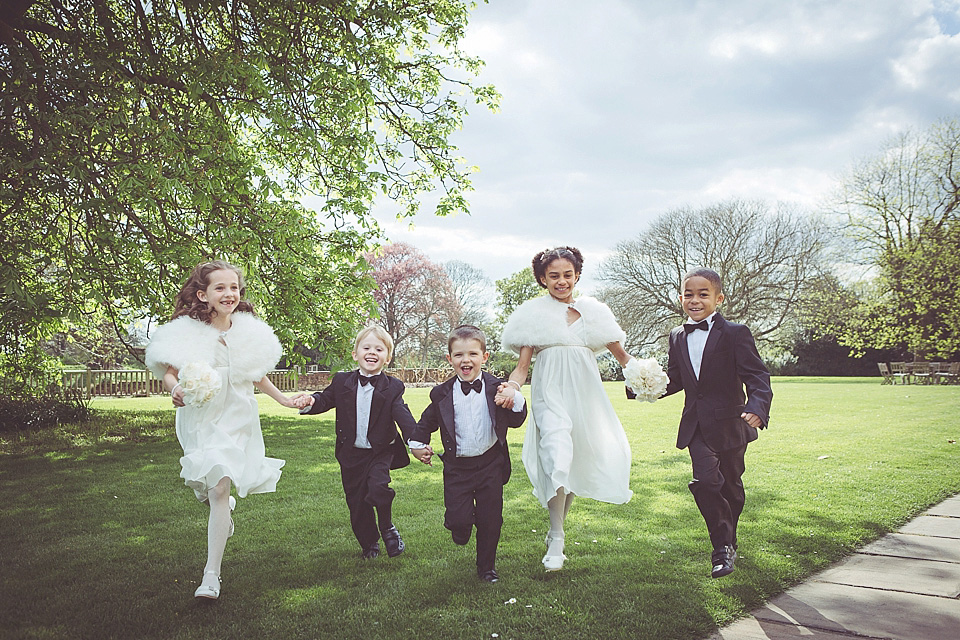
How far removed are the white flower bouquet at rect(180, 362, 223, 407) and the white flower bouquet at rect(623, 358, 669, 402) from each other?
8.93 feet

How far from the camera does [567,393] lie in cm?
454

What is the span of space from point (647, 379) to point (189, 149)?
7355 millimetres

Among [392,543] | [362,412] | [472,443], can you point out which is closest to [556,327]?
[472,443]

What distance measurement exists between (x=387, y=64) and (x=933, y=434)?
11346 mm

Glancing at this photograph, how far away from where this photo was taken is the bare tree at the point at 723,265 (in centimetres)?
3775

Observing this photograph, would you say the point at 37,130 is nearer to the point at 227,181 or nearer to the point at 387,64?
the point at 227,181

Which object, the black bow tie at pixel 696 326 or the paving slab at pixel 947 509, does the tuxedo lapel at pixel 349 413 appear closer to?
the black bow tie at pixel 696 326

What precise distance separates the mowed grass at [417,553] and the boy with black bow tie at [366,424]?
33cm

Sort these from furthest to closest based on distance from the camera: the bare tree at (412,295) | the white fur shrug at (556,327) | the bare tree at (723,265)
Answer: the bare tree at (412,295), the bare tree at (723,265), the white fur shrug at (556,327)

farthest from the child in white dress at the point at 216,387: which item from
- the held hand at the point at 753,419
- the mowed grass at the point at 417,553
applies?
the held hand at the point at 753,419

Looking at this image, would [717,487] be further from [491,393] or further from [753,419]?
[491,393]

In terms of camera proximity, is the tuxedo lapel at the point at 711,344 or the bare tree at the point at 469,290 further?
the bare tree at the point at 469,290

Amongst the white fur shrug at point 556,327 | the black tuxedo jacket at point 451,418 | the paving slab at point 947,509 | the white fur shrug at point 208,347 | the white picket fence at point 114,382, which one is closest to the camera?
the white fur shrug at point 208,347

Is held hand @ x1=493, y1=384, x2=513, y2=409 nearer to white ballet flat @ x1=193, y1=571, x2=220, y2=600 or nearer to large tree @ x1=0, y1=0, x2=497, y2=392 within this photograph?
white ballet flat @ x1=193, y1=571, x2=220, y2=600
